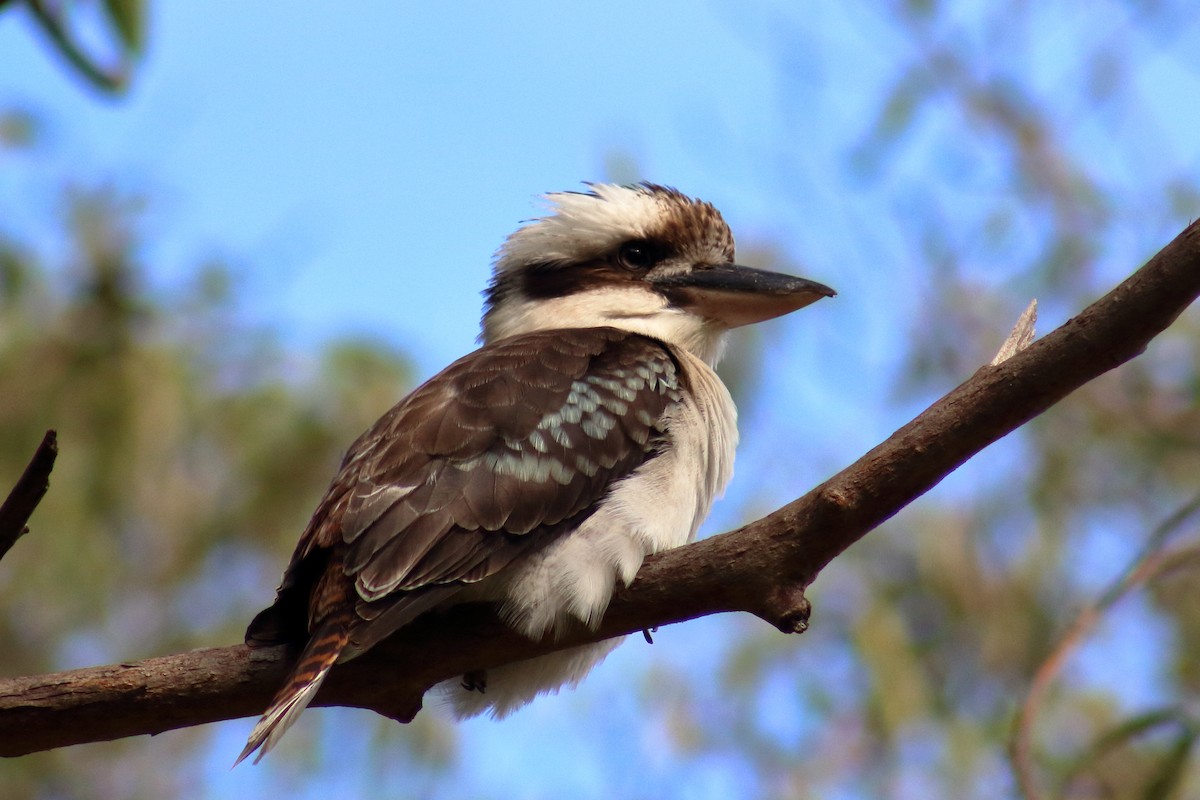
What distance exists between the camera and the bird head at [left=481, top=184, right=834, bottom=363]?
341cm

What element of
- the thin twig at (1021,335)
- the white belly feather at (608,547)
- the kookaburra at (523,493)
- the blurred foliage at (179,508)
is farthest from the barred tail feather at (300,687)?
the blurred foliage at (179,508)

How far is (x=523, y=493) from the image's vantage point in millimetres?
2486

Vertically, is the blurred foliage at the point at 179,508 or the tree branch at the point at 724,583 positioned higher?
the blurred foliage at the point at 179,508

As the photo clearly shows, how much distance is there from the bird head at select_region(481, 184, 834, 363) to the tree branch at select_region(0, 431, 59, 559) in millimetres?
1530

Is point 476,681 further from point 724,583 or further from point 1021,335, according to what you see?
point 1021,335

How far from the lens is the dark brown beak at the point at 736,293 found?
3.33 meters

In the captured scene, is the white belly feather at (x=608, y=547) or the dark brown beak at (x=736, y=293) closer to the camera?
the white belly feather at (x=608, y=547)

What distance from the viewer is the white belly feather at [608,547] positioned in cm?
242

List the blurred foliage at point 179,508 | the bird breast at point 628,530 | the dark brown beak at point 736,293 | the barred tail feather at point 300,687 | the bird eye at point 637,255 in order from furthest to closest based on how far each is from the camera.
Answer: the blurred foliage at point 179,508, the bird eye at point 637,255, the dark brown beak at point 736,293, the bird breast at point 628,530, the barred tail feather at point 300,687

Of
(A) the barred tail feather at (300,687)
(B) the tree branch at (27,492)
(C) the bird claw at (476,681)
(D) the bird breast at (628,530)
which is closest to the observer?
(B) the tree branch at (27,492)

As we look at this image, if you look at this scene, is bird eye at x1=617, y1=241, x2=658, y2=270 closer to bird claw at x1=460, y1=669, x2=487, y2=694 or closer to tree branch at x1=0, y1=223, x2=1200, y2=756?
bird claw at x1=460, y1=669, x2=487, y2=694

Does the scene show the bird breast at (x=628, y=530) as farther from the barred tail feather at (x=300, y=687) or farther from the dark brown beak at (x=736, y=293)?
the dark brown beak at (x=736, y=293)

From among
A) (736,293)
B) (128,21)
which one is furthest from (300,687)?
(736,293)

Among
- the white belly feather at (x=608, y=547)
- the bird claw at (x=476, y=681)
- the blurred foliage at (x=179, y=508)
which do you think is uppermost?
the blurred foliage at (x=179, y=508)
